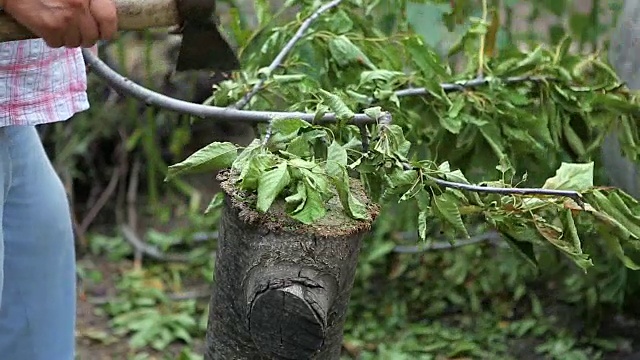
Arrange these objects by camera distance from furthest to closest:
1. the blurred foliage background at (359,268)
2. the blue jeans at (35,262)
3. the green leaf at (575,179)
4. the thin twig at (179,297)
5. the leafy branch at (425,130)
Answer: the thin twig at (179,297), the blurred foliage background at (359,268), the blue jeans at (35,262), the green leaf at (575,179), the leafy branch at (425,130)

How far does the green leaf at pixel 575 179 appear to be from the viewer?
1122mm

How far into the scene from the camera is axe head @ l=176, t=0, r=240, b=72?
113cm

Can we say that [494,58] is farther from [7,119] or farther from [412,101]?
[7,119]

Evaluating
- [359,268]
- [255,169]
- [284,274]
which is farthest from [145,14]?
[359,268]

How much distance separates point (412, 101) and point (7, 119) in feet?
2.08

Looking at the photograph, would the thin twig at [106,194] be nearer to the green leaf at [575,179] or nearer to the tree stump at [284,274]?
the tree stump at [284,274]

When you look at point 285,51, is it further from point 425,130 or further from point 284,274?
point 284,274

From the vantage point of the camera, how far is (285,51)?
139 centimetres

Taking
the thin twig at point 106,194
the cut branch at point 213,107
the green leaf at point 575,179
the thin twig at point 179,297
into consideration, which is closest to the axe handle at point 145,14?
the cut branch at point 213,107

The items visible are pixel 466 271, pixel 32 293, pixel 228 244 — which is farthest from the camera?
pixel 466 271

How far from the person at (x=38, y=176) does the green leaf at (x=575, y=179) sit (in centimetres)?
59

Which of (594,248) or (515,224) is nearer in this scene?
(515,224)

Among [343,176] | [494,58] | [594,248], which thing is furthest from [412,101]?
[594,248]

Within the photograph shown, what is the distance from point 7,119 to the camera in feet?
3.58
